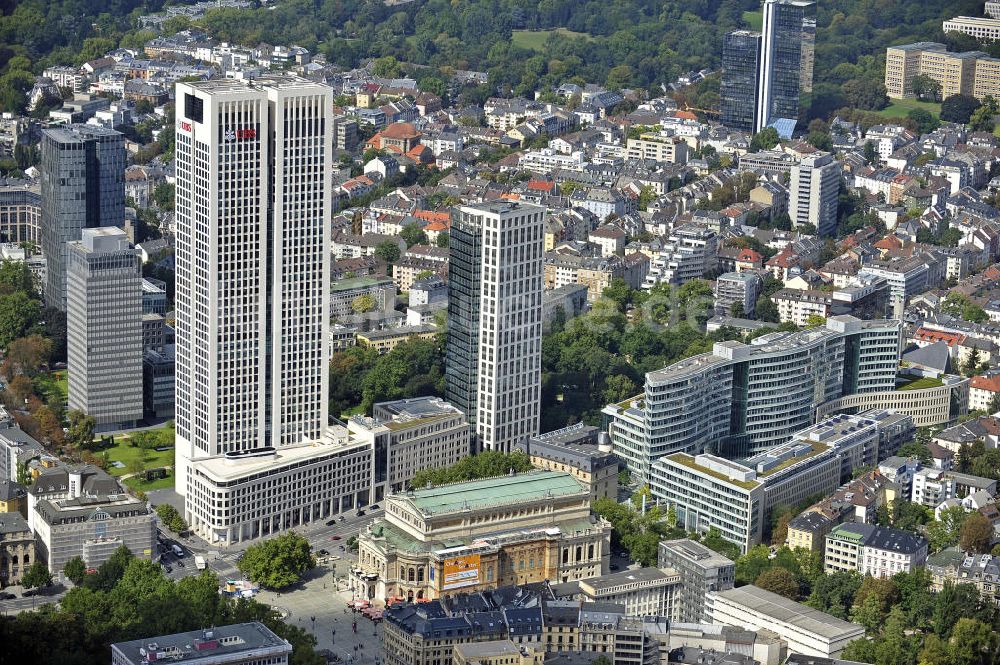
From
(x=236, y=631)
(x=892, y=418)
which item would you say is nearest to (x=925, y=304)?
(x=892, y=418)

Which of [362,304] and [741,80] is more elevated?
[741,80]

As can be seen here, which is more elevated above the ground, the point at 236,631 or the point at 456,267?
the point at 456,267

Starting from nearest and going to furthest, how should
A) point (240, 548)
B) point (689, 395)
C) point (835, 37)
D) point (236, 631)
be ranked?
point (236, 631) → point (240, 548) → point (689, 395) → point (835, 37)

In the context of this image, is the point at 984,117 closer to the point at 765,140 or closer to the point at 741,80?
the point at 765,140

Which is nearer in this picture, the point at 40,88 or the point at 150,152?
the point at 150,152

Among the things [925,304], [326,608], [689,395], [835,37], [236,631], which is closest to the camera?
[236,631]

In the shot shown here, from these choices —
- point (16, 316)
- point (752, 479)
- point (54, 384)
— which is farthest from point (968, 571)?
point (16, 316)

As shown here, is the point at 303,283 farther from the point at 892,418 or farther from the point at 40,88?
the point at 40,88
